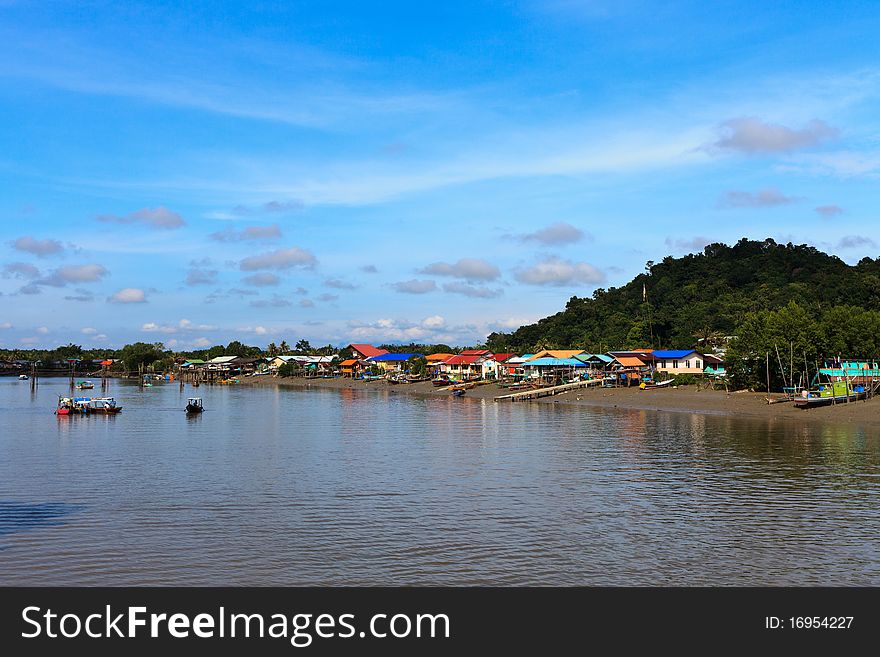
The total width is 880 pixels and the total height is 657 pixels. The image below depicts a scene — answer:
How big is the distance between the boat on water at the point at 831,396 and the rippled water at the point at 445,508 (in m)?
12.2

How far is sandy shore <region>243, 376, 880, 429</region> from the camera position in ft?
187

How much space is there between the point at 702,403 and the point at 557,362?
3789 centimetres

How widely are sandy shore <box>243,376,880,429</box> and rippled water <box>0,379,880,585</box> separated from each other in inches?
329

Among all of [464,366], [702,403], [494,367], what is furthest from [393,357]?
[702,403]

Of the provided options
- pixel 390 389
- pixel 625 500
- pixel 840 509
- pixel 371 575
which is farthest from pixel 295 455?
pixel 390 389

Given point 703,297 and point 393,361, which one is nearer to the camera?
point 703,297

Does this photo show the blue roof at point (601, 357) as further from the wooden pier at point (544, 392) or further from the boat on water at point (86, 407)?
the boat on water at point (86, 407)

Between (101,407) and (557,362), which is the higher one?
(557,362)

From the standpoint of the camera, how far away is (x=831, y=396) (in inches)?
2418

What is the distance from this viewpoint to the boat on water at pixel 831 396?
60.9 metres

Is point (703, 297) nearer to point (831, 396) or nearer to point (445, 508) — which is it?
point (831, 396)

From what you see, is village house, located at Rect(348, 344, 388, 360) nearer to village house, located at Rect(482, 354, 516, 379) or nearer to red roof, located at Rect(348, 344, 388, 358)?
red roof, located at Rect(348, 344, 388, 358)

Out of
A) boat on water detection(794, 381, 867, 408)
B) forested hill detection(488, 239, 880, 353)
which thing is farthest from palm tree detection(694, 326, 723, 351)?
boat on water detection(794, 381, 867, 408)

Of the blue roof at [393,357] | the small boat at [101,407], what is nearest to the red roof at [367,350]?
the blue roof at [393,357]
